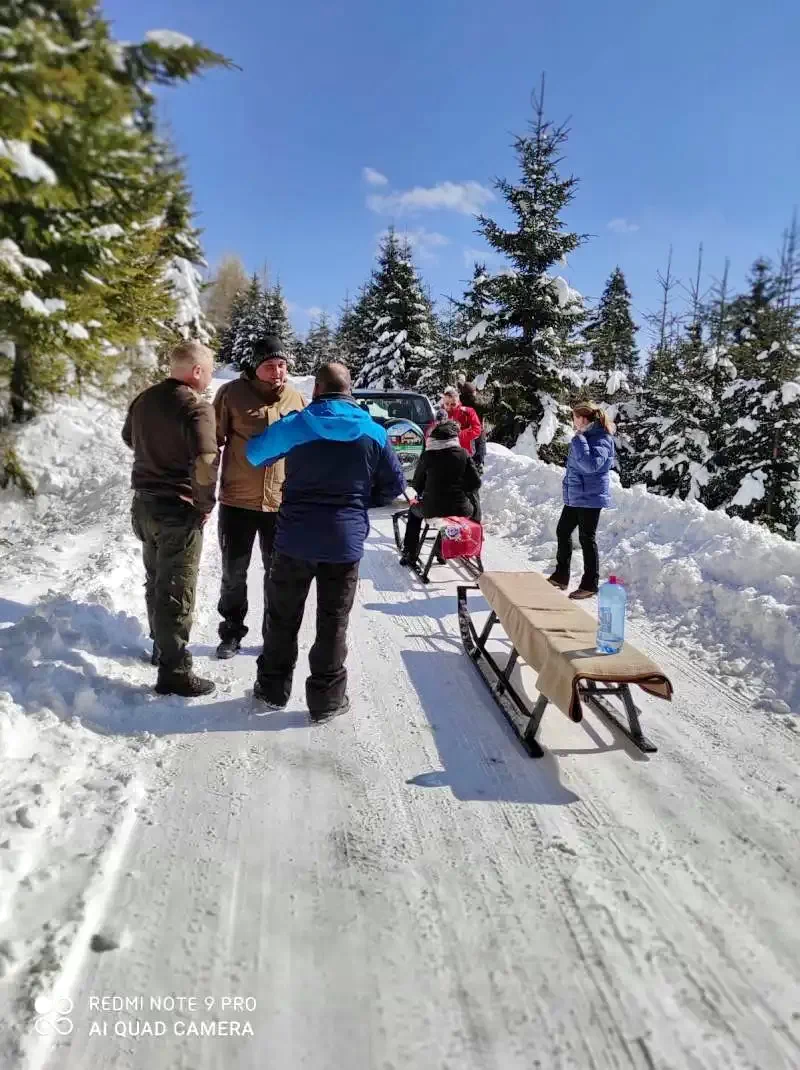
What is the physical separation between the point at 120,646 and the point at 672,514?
689cm

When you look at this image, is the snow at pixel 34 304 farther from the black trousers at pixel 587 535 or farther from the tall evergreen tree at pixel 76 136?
the black trousers at pixel 587 535

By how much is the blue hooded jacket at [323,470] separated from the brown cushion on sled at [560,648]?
1.33 metres

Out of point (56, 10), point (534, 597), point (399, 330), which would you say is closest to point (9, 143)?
point (56, 10)

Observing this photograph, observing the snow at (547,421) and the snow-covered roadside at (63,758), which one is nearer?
the snow-covered roadside at (63,758)

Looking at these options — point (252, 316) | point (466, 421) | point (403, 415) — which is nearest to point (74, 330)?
point (466, 421)

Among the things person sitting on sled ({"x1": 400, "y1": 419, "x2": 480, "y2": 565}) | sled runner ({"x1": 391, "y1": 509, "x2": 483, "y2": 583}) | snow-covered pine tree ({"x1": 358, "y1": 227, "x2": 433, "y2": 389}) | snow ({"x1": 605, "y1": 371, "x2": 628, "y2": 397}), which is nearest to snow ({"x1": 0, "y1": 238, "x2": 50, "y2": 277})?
person sitting on sled ({"x1": 400, "y1": 419, "x2": 480, "y2": 565})

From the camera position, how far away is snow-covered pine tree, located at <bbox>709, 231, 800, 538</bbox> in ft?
54.9

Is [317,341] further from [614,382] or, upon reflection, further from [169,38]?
[169,38]

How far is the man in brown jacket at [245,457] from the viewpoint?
15.6 feet

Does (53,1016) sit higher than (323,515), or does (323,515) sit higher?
(323,515)

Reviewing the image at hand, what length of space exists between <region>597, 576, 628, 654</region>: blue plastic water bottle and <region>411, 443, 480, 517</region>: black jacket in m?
3.32

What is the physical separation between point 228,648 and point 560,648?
8.89 feet

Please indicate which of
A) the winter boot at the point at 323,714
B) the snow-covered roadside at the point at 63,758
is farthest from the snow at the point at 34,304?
the winter boot at the point at 323,714

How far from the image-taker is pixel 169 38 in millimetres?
1992
